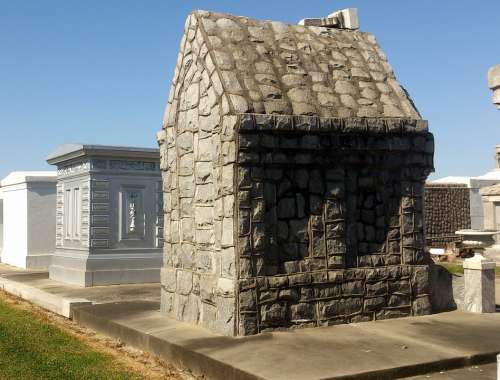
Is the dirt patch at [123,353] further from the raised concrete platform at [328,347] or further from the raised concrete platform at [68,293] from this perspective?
the raised concrete platform at [68,293]

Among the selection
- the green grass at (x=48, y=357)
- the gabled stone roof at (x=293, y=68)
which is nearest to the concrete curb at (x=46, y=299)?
the green grass at (x=48, y=357)

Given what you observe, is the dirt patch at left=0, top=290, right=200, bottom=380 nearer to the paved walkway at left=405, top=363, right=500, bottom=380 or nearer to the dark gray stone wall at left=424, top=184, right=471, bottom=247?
the paved walkway at left=405, top=363, right=500, bottom=380

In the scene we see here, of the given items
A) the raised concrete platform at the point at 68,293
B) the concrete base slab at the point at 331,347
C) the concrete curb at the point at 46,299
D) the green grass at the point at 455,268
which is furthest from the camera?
the green grass at the point at 455,268

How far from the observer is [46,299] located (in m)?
11.0

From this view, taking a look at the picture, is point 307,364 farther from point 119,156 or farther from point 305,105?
point 119,156

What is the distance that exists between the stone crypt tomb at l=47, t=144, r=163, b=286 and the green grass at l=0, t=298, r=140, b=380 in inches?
203

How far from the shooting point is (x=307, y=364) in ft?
17.9

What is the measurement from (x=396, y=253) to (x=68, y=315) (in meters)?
5.53

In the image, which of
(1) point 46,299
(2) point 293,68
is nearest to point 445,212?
(1) point 46,299

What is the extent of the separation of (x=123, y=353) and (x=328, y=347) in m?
2.66

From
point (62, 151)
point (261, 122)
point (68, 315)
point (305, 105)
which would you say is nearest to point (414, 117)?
point (305, 105)

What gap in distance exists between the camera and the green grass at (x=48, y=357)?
6203mm

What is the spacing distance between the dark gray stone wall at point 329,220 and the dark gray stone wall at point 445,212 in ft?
56.8

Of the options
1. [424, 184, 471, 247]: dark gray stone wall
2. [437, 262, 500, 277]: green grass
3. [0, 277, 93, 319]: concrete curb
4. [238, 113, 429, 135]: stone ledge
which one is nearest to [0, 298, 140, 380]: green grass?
[0, 277, 93, 319]: concrete curb
